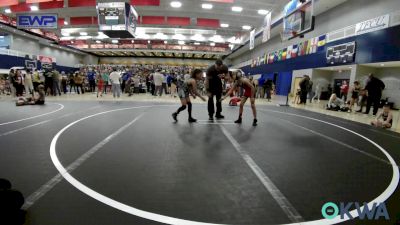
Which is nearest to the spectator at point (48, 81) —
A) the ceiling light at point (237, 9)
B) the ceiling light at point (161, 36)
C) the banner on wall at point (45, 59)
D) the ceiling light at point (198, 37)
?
the ceiling light at point (237, 9)

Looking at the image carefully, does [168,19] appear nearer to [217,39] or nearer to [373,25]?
[217,39]

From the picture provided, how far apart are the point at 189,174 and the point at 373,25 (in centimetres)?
1462

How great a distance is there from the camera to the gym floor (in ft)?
7.48

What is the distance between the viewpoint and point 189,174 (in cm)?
321

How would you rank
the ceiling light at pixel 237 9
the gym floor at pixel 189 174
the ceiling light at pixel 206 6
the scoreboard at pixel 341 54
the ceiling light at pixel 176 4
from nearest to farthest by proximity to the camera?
1. the gym floor at pixel 189 174
2. the scoreboard at pixel 341 54
3. the ceiling light at pixel 176 4
4. the ceiling light at pixel 206 6
5. the ceiling light at pixel 237 9

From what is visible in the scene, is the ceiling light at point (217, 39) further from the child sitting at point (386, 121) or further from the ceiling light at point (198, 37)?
the child sitting at point (386, 121)

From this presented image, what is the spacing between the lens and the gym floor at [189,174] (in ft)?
7.48

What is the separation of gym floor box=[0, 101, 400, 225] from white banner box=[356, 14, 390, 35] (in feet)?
30.9

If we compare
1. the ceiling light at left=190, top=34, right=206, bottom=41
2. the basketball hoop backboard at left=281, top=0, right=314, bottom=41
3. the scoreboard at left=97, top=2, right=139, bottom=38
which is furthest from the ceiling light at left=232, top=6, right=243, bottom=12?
the ceiling light at left=190, top=34, right=206, bottom=41

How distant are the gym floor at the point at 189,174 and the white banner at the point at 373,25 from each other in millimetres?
9418

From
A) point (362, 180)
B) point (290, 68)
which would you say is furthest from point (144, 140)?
point (290, 68)

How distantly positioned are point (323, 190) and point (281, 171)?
64 centimetres

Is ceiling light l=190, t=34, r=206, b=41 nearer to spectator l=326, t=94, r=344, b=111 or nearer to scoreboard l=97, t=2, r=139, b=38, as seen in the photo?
scoreboard l=97, t=2, r=139, b=38

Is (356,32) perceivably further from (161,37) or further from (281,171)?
(161,37)
